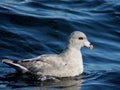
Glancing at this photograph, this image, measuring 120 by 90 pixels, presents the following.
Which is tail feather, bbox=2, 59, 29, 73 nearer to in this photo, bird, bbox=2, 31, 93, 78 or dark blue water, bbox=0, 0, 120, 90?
bird, bbox=2, 31, 93, 78

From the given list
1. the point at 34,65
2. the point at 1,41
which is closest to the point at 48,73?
the point at 34,65

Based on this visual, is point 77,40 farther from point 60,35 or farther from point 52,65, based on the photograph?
point 60,35

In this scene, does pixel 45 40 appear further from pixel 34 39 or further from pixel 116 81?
pixel 116 81

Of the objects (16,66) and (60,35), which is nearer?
(16,66)

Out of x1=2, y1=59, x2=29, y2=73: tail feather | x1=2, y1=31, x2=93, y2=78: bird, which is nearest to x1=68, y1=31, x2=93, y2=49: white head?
x1=2, y1=31, x2=93, y2=78: bird

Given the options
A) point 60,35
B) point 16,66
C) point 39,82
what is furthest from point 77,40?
point 60,35

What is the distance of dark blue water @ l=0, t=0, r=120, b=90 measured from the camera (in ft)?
52.9

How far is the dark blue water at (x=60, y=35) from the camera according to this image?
1611cm

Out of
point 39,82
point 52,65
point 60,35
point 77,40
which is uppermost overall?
point 60,35

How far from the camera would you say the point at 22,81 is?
52.2 feet

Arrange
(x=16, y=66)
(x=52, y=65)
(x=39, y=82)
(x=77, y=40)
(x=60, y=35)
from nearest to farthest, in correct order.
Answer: (x=39, y=82)
(x=52, y=65)
(x=16, y=66)
(x=77, y=40)
(x=60, y=35)

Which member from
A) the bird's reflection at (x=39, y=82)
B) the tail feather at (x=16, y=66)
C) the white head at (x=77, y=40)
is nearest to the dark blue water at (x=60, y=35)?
the bird's reflection at (x=39, y=82)

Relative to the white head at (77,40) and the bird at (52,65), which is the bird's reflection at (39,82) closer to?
the bird at (52,65)

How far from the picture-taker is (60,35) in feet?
69.5
